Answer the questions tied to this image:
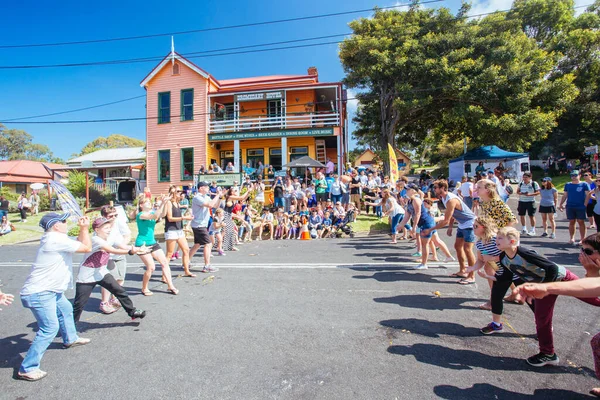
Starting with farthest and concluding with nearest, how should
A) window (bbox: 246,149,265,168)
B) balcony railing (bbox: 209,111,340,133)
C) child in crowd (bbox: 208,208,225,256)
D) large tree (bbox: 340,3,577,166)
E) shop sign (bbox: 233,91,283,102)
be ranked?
1. window (bbox: 246,149,265,168)
2. shop sign (bbox: 233,91,283,102)
3. balcony railing (bbox: 209,111,340,133)
4. large tree (bbox: 340,3,577,166)
5. child in crowd (bbox: 208,208,225,256)

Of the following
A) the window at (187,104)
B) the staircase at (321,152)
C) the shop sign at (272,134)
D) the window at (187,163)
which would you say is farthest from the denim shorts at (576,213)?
the window at (187,104)

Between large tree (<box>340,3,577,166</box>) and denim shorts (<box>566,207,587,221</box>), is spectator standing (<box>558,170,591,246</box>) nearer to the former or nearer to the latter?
denim shorts (<box>566,207,587,221</box>)

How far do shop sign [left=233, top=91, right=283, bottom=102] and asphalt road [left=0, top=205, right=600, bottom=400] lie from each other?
16.7 meters

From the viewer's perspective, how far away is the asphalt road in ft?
9.18

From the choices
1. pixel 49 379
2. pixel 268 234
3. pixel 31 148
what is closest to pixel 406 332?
pixel 49 379

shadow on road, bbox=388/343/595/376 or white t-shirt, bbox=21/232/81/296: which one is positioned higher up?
white t-shirt, bbox=21/232/81/296

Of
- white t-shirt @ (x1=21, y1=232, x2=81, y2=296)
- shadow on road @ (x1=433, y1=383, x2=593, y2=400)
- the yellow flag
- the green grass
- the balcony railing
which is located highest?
the balcony railing

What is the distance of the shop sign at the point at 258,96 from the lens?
2041 centimetres

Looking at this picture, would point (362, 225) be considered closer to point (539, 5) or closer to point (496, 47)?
point (496, 47)

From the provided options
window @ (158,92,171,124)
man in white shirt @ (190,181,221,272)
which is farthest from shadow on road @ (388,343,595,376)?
window @ (158,92,171,124)

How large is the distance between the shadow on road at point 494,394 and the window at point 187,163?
67.5 feet

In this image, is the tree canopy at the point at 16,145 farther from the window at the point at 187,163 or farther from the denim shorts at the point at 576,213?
the denim shorts at the point at 576,213

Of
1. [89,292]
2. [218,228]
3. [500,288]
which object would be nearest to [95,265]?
[89,292]

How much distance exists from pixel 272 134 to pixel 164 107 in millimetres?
8111
